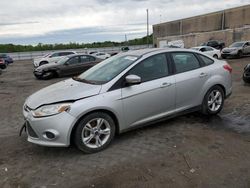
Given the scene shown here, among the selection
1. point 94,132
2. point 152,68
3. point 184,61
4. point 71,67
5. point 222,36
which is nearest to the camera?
point 94,132

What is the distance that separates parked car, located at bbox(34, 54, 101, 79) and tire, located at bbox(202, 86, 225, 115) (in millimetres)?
11756

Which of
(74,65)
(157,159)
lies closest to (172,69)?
(157,159)

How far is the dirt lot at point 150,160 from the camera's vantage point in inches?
141

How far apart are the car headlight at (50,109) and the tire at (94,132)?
0.33 meters

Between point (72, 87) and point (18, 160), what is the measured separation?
1432mm

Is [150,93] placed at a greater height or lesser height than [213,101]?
greater

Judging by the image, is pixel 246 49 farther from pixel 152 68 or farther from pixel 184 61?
pixel 152 68

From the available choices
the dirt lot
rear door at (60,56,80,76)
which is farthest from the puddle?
rear door at (60,56,80,76)

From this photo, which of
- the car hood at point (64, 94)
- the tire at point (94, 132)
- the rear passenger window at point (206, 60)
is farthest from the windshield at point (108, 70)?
the rear passenger window at point (206, 60)

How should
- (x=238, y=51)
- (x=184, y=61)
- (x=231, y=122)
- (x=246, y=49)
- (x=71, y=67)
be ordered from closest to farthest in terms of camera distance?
1. (x=184, y=61)
2. (x=231, y=122)
3. (x=71, y=67)
4. (x=238, y=51)
5. (x=246, y=49)

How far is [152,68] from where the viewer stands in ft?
16.7

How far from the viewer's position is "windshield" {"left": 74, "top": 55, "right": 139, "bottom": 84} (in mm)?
4863

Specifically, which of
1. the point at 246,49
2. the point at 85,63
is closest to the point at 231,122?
the point at 85,63

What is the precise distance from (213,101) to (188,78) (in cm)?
97
